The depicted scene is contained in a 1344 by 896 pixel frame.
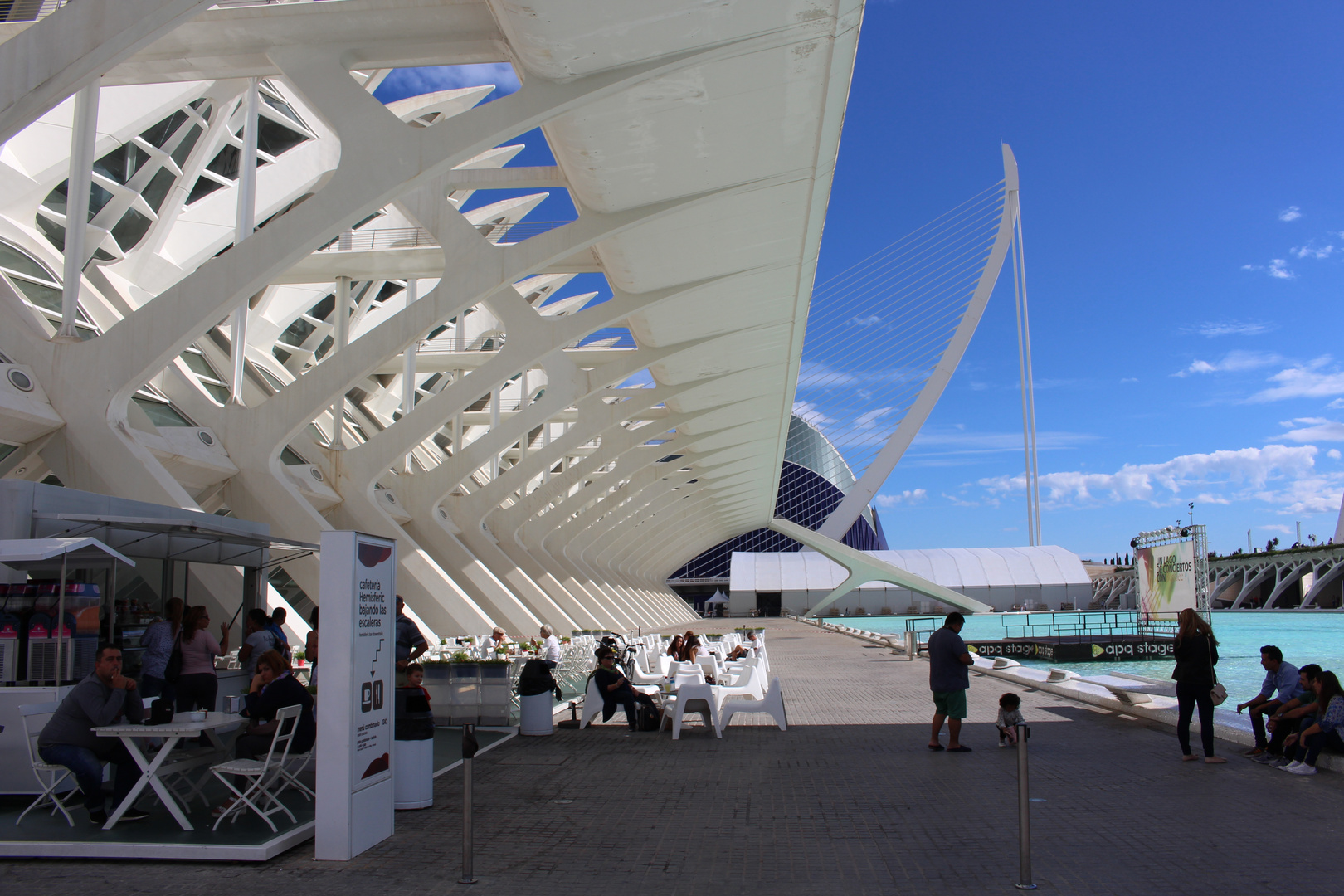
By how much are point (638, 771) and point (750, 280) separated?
366 inches

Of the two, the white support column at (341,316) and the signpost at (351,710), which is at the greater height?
the white support column at (341,316)

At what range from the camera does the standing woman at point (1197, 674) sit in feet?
23.1

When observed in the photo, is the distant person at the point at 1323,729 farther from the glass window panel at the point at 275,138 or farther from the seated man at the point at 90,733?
the glass window panel at the point at 275,138

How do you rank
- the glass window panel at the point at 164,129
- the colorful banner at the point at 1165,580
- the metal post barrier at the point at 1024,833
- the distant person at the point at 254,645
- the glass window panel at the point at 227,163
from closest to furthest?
the metal post barrier at the point at 1024,833
the distant person at the point at 254,645
the glass window panel at the point at 164,129
the glass window panel at the point at 227,163
the colorful banner at the point at 1165,580

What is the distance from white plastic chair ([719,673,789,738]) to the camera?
29.0 ft

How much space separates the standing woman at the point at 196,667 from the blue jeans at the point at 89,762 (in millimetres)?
1404

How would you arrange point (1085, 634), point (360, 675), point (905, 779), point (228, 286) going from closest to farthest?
point (360, 675) → point (905, 779) → point (228, 286) → point (1085, 634)

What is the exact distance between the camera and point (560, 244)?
11641mm

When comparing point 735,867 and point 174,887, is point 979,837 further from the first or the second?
point 174,887

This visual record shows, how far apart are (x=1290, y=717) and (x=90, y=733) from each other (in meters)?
7.72

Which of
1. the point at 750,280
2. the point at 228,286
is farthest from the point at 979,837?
the point at 750,280

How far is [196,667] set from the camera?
6762 millimetres

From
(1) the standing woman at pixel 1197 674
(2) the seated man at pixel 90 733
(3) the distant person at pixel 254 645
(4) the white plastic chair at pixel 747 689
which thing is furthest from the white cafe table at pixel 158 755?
(1) the standing woman at pixel 1197 674

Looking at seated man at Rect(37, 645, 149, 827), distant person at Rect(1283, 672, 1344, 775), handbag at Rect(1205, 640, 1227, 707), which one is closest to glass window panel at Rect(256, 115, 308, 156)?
seated man at Rect(37, 645, 149, 827)
